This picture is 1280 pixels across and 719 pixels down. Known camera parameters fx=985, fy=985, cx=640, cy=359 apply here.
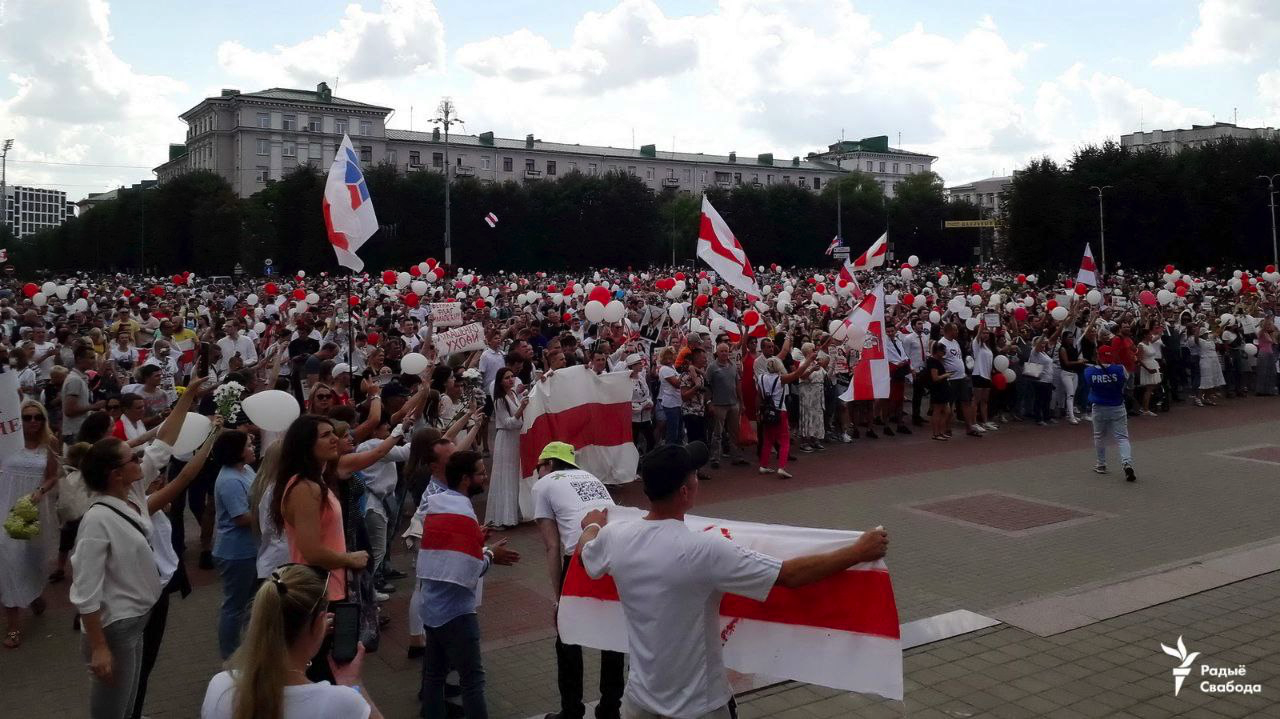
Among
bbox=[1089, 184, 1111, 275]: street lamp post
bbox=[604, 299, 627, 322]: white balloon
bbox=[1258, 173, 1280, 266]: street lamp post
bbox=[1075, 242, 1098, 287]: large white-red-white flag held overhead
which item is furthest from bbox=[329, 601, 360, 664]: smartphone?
bbox=[1089, 184, 1111, 275]: street lamp post

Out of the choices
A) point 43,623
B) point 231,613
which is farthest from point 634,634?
point 43,623

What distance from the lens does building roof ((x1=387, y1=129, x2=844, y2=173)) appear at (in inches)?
4350

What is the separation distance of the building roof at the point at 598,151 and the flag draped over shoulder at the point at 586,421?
3976 inches

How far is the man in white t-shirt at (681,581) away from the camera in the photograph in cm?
355

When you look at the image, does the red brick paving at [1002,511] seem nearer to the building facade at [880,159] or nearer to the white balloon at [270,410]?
the white balloon at [270,410]

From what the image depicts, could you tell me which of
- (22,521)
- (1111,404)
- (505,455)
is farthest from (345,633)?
(1111,404)

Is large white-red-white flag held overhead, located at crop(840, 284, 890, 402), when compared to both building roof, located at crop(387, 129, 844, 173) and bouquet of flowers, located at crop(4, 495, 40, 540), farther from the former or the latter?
building roof, located at crop(387, 129, 844, 173)

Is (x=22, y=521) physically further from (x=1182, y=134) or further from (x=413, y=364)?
(x=1182, y=134)

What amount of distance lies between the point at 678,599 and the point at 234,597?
3667 millimetres

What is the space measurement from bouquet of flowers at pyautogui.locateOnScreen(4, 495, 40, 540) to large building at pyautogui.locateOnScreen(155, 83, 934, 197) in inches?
3597

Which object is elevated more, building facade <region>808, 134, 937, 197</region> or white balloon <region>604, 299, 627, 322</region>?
building facade <region>808, 134, 937, 197</region>

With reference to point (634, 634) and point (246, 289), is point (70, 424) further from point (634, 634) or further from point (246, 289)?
point (246, 289)

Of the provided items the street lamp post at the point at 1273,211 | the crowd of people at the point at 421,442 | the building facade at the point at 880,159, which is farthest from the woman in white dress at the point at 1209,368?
the building facade at the point at 880,159

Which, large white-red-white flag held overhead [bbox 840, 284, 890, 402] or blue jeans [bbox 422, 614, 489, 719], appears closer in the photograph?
blue jeans [bbox 422, 614, 489, 719]
